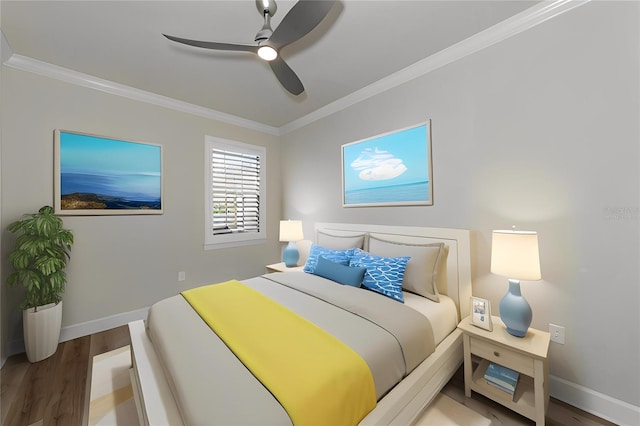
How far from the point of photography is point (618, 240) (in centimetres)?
150

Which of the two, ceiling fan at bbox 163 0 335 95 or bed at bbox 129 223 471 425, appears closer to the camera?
bed at bbox 129 223 471 425

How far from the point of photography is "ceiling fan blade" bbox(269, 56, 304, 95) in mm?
1784

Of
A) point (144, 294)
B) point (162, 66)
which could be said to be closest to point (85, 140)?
point (162, 66)

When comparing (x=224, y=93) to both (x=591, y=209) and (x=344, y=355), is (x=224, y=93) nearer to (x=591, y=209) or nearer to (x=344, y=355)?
(x=344, y=355)

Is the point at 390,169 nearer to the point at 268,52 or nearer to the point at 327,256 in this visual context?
the point at 327,256

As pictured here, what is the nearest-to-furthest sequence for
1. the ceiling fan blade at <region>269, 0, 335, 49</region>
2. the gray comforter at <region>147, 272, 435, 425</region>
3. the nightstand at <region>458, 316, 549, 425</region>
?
1. the gray comforter at <region>147, 272, 435, 425</region>
2. the ceiling fan blade at <region>269, 0, 335, 49</region>
3. the nightstand at <region>458, 316, 549, 425</region>

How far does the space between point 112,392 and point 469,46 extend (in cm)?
393

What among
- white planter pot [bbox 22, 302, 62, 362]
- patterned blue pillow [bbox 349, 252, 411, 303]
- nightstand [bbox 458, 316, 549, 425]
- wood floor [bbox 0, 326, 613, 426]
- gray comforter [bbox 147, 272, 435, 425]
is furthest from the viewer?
white planter pot [bbox 22, 302, 62, 362]

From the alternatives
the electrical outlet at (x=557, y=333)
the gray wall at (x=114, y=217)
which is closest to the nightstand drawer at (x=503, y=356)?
the electrical outlet at (x=557, y=333)

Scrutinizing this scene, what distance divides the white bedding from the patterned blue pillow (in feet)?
0.43

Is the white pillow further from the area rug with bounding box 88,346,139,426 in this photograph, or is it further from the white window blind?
the white window blind

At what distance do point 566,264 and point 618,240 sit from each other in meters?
0.29

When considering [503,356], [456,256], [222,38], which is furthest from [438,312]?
[222,38]

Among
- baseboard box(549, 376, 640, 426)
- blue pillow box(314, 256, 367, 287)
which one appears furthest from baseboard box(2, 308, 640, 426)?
blue pillow box(314, 256, 367, 287)
